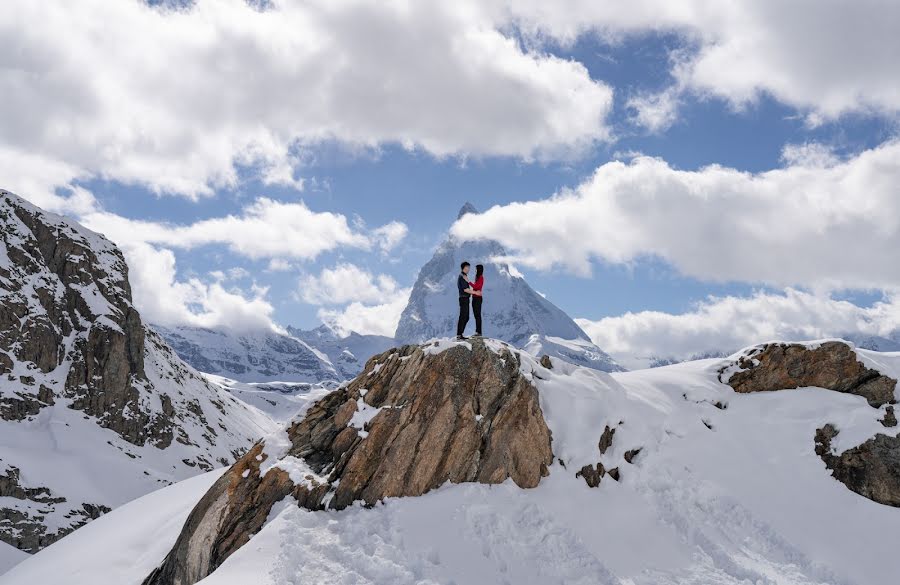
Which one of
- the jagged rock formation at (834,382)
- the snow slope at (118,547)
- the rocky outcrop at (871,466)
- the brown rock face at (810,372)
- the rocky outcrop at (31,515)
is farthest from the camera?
the rocky outcrop at (31,515)

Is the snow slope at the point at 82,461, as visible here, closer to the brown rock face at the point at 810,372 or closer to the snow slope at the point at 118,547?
the snow slope at the point at 118,547

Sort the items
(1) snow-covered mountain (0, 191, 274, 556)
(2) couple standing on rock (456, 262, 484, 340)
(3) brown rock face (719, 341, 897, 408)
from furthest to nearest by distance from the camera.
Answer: (1) snow-covered mountain (0, 191, 274, 556), (3) brown rock face (719, 341, 897, 408), (2) couple standing on rock (456, 262, 484, 340)

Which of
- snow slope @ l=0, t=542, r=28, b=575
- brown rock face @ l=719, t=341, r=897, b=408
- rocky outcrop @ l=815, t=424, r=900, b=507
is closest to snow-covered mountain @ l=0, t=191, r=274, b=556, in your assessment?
snow slope @ l=0, t=542, r=28, b=575

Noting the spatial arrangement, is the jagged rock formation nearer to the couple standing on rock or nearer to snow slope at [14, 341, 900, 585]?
snow slope at [14, 341, 900, 585]

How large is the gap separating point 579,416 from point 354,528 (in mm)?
9510

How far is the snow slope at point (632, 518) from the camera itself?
48.5 ft

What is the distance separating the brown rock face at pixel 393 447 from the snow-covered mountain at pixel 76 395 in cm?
10800

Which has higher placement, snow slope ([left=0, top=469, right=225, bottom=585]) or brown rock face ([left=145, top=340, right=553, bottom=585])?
brown rock face ([left=145, top=340, right=553, bottom=585])

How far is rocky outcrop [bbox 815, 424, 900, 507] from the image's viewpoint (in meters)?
19.3

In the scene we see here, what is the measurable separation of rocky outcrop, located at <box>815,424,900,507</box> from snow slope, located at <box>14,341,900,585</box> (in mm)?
373

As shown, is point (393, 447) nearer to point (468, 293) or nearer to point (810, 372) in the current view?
point (468, 293)

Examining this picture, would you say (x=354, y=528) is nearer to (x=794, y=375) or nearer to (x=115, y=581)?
(x=115, y=581)

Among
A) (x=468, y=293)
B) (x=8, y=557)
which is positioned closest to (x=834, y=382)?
(x=468, y=293)

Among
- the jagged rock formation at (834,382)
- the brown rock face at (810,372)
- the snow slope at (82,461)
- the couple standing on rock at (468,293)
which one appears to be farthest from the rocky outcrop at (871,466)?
the snow slope at (82,461)
